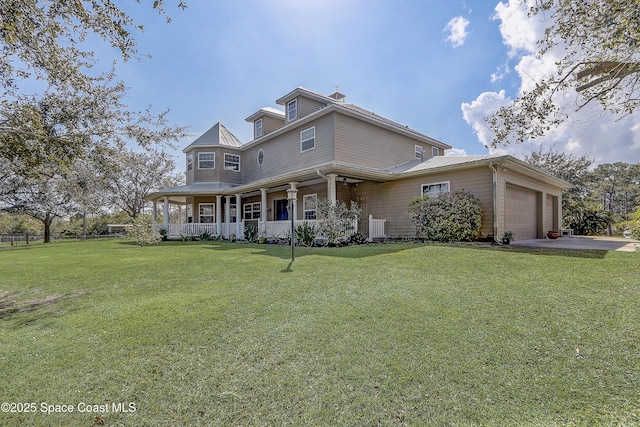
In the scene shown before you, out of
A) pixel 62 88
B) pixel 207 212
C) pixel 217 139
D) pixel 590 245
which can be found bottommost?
A: pixel 590 245

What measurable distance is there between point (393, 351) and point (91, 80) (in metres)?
8.02

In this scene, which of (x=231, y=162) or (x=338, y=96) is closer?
(x=338, y=96)

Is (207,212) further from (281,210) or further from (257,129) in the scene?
(257,129)

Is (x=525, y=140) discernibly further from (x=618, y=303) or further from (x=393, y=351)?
(x=393, y=351)

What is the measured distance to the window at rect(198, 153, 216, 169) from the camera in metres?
20.2

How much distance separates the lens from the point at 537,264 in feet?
20.2

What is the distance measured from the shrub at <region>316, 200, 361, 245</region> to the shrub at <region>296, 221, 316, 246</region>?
1.29 feet

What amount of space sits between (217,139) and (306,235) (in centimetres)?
1208

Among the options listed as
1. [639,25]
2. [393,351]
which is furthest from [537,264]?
[393,351]

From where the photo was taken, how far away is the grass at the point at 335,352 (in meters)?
2.07

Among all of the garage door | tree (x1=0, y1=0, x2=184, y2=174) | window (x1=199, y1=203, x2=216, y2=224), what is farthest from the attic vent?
tree (x1=0, y1=0, x2=184, y2=174)

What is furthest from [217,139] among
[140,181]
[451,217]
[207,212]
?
[451,217]

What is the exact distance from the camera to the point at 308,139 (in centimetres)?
1473

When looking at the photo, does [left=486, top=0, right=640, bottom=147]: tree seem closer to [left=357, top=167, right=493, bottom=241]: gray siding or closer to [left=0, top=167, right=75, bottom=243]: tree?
[left=357, top=167, right=493, bottom=241]: gray siding
